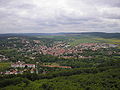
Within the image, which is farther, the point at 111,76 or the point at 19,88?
the point at 111,76

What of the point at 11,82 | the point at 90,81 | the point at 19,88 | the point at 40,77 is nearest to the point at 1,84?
the point at 11,82

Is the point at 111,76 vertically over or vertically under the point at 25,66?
over

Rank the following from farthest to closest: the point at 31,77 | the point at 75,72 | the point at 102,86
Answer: the point at 75,72 → the point at 31,77 → the point at 102,86

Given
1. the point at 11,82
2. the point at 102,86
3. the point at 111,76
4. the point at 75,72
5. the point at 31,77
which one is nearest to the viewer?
the point at 102,86

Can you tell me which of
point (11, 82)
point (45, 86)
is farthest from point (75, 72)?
point (11, 82)

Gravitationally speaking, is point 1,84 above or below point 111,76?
below

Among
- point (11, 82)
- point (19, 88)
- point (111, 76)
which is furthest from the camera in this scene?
point (11, 82)

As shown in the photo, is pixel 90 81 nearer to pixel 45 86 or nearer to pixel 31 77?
pixel 45 86

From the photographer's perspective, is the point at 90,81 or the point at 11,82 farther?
the point at 11,82

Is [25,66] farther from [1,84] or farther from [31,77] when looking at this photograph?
[1,84]
